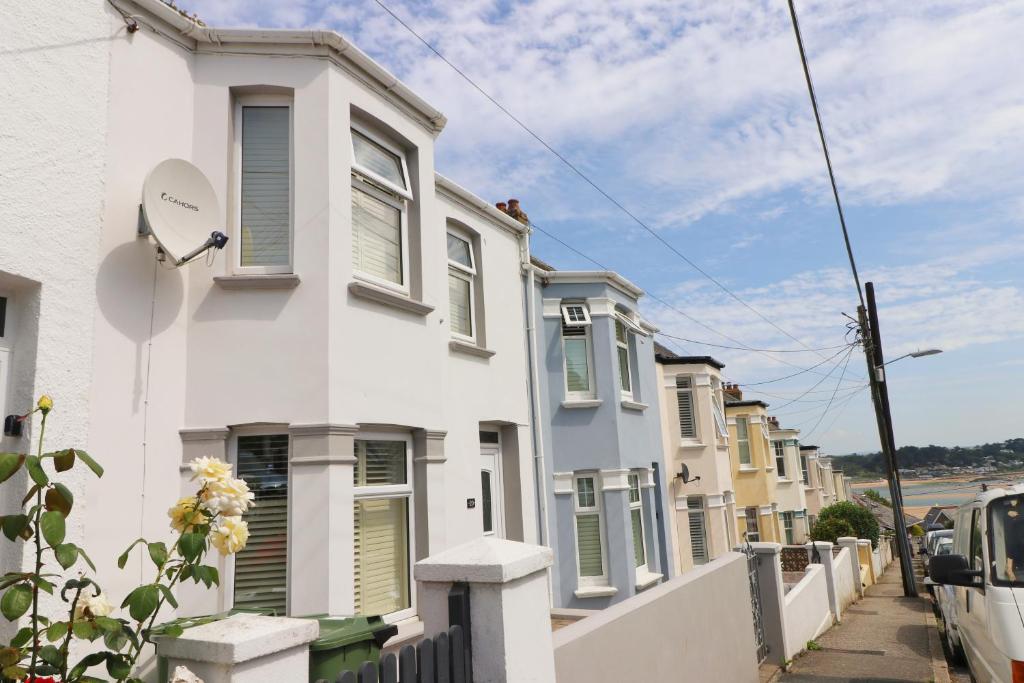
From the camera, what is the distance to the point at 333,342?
6.12 m

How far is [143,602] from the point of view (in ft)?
9.02

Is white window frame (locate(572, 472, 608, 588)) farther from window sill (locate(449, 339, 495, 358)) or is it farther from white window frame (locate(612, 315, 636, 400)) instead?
window sill (locate(449, 339, 495, 358))

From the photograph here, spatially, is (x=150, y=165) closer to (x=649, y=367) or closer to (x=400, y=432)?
(x=400, y=432)

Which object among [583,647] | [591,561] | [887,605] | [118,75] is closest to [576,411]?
[591,561]

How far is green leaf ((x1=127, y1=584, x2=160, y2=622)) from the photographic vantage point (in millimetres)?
2725

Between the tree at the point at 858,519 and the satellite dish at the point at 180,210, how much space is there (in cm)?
2750

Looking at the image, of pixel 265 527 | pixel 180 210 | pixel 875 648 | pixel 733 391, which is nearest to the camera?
pixel 180 210

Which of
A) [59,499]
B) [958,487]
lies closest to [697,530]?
[958,487]

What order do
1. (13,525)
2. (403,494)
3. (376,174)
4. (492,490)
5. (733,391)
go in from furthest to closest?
(733,391), (492,490), (376,174), (403,494), (13,525)

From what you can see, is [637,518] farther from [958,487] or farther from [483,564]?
[483,564]

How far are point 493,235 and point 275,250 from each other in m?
4.84

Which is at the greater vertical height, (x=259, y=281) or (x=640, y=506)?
(x=259, y=281)

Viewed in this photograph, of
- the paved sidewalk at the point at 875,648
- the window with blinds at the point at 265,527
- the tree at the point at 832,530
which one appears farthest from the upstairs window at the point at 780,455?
the window with blinds at the point at 265,527

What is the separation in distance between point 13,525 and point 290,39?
4.97m
